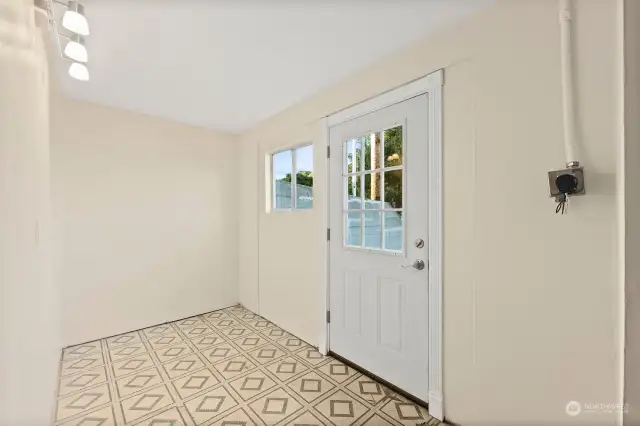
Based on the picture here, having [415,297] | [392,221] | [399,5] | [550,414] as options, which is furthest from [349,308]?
[399,5]

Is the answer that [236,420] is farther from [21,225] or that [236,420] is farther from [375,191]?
[375,191]

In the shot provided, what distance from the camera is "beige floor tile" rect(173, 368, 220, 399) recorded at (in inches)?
→ 80.8

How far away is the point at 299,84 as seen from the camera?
2422mm

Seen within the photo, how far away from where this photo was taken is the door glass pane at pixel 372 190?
85.0 inches

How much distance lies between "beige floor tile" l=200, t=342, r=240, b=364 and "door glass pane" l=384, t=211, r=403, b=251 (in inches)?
67.6

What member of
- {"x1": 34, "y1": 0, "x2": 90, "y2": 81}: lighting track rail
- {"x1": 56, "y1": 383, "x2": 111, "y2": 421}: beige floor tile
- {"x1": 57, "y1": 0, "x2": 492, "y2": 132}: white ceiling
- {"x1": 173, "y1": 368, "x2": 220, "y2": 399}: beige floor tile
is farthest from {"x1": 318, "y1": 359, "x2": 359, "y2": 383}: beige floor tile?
{"x1": 34, "y1": 0, "x2": 90, "y2": 81}: lighting track rail

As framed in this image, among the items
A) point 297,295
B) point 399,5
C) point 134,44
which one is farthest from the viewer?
point 297,295

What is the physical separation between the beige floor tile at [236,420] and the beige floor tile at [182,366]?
69 centimetres

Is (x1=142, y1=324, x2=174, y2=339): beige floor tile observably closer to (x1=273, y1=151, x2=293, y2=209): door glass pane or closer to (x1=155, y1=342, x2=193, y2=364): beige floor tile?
(x1=155, y1=342, x2=193, y2=364): beige floor tile

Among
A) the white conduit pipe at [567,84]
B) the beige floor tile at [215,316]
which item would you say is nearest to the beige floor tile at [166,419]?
the beige floor tile at [215,316]

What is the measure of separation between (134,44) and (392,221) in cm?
211

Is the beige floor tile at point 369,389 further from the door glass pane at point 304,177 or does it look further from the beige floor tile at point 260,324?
the door glass pane at point 304,177

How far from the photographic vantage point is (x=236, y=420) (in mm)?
1761

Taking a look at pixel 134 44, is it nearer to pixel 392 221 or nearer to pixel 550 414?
pixel 392 221
